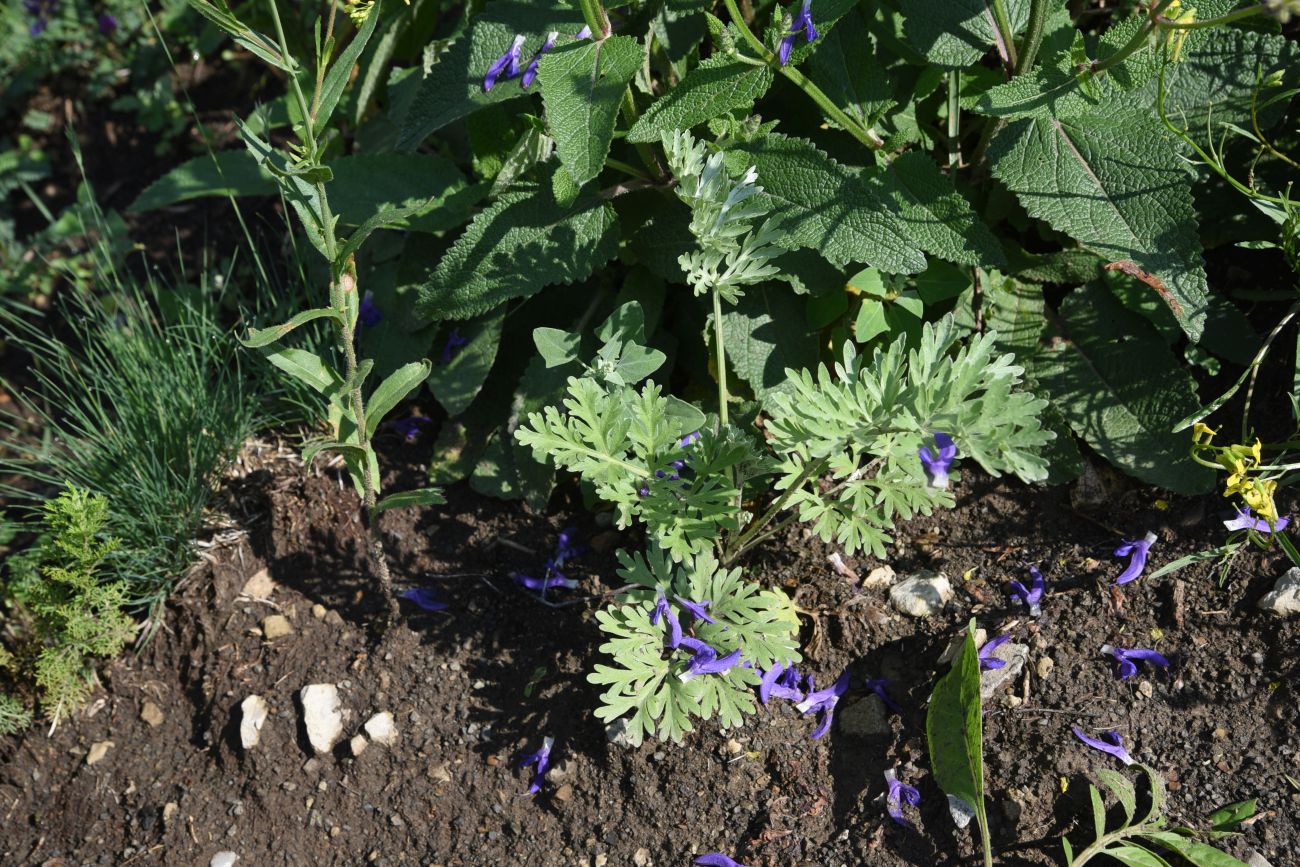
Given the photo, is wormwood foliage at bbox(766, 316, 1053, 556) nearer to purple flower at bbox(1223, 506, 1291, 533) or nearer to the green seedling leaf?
purple flower at bbox(1223, 506, 1291, 533)

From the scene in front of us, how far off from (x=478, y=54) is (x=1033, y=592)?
55.8 inches

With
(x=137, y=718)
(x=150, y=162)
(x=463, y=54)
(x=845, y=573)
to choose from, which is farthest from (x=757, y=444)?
(x=150, y=162)

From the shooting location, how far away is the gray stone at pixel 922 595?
2.04m

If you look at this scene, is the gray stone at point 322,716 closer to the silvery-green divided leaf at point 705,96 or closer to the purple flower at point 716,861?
the purple flower at point 716,861

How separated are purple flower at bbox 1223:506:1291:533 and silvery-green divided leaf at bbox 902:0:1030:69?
3.08 ft

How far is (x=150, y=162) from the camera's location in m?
3.53

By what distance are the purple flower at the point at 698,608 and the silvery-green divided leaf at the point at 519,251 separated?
0.67m

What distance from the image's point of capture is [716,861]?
72.7 inches

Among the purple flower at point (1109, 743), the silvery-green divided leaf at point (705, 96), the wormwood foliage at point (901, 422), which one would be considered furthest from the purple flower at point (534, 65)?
the purple flower at point (1109, 743)

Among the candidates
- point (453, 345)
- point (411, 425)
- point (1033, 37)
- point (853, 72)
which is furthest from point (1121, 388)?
point (411, 425)

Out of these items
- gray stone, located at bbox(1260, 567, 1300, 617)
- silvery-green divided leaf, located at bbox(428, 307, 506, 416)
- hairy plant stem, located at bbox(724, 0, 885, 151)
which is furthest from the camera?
silvery-green divided leaf, located at bbox(428, 307, 506, 416)

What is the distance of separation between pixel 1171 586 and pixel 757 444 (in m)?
0.78

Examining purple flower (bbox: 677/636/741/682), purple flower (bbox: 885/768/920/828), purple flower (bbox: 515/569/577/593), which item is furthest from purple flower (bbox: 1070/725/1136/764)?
purple flower (bbox: 515/569/577/593)

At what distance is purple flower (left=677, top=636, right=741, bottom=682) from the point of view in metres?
1.80
